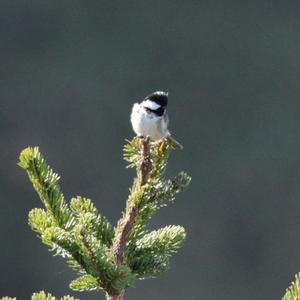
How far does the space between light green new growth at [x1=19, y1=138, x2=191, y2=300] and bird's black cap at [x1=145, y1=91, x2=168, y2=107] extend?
19.8 inches

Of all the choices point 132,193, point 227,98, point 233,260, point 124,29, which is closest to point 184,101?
point 227,98

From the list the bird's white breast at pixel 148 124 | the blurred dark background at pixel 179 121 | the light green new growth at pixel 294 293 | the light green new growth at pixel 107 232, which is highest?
the blurred dark background at pixel 179 121

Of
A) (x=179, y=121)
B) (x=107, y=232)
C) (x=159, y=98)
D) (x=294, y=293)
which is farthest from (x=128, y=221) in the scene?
(x=179, y=121)

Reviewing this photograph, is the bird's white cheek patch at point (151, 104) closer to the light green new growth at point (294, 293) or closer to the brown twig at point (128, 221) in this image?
the brown twig at point (128, 221)

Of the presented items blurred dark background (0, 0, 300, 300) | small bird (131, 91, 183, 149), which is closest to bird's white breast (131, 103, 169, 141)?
small bird (131, 91, 183, 149)

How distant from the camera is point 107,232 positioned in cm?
133

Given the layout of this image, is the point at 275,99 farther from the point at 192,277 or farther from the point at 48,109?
the point at 192,277

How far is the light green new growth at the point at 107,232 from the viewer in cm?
116

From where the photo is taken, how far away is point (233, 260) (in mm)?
8547

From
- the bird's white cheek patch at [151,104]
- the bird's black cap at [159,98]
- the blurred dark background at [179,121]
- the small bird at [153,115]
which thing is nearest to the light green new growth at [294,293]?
the small bird at [153,115]

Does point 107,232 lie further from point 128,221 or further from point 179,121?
point 179,121

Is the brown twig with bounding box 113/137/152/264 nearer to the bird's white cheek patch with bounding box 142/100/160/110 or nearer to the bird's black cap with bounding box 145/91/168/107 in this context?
the bird's black cap with bounding box 145/91/168/107

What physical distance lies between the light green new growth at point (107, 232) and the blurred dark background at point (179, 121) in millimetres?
6104

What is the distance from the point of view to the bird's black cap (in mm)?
1935
